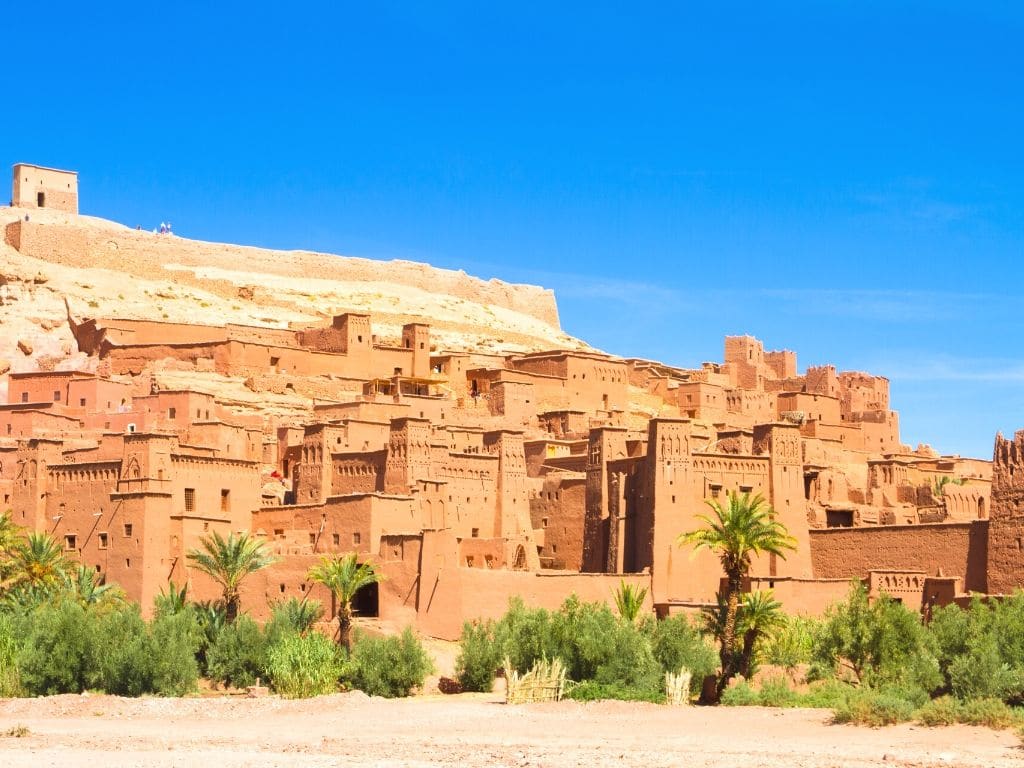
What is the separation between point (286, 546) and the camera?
46.1 meters

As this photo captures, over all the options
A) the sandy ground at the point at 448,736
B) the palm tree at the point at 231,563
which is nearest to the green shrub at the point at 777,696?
the sandy ground at the point at 448,736

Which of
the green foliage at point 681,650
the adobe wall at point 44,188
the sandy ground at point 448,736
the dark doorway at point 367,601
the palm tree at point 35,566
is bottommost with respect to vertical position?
the sandy ground at point 448,736

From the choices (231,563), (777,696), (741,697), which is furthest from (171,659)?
(777,696)

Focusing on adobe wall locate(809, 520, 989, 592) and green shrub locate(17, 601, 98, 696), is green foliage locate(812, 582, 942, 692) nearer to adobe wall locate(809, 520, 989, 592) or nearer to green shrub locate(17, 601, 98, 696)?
adobe wall locate(809, 520, 989, 592)

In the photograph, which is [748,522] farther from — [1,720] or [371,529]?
[1,720]

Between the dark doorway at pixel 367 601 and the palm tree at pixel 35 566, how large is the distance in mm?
6967

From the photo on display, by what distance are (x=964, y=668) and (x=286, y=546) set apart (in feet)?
61.1

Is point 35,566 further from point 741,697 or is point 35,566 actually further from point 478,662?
point 741,697

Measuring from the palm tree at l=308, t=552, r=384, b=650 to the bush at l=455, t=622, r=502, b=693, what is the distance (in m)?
2.66

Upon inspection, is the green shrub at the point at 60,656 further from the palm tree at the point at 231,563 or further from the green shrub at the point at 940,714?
the green shrub at the point at 940,714

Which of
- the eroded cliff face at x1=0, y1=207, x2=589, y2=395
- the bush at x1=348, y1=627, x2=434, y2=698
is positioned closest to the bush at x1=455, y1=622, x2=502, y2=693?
the bush at x1=348, y1=627, x2=434, y2=698

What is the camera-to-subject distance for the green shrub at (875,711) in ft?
102

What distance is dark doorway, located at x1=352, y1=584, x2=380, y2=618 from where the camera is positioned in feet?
148

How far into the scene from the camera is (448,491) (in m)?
49.8
